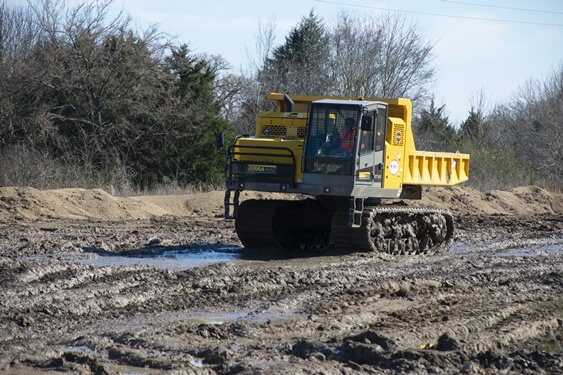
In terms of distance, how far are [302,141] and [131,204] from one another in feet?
34.1

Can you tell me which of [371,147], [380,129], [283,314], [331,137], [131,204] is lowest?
[283,314]

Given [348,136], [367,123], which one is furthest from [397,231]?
[367,123]

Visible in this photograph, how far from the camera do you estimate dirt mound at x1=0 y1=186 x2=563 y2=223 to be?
2061cm

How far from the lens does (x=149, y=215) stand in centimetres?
2252

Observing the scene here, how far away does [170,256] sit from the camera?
44.3ft

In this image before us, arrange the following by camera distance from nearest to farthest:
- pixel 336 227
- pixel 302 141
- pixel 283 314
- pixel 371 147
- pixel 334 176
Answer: pixel 283 314 < pixel 334 176 < pixel 371 147 < pixel 302 141 < pixel 336 227

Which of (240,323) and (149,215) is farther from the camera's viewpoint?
(149,215)

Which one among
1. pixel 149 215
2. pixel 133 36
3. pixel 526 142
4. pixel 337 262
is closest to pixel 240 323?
pixel 337 262

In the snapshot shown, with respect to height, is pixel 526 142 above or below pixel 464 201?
above

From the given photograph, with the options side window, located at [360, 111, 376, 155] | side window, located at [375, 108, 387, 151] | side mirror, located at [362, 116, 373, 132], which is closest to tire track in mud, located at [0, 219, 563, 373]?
side window, located at [360, 111, 376, 155]

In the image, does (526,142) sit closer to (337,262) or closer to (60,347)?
(337,262)

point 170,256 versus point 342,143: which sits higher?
point 342,143

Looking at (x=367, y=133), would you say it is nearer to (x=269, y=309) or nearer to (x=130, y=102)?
(x=269, y=309)

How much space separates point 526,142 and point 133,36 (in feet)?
81.2
